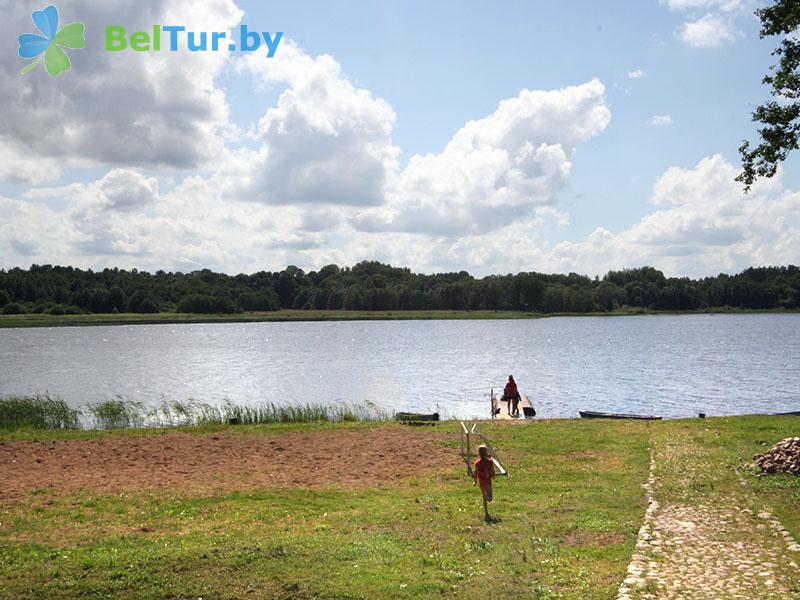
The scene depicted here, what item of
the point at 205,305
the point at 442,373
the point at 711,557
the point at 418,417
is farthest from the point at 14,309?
the point at 711,557

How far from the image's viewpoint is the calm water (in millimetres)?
49719

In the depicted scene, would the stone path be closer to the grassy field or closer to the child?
the grassy field

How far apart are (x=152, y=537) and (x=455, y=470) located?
9.29 metres

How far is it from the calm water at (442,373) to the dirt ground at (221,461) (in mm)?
16995

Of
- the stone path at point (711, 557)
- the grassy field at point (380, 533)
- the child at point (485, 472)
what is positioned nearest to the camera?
the stone path at point (711, 557)

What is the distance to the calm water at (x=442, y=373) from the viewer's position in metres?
49.7

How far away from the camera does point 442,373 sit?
6788cm

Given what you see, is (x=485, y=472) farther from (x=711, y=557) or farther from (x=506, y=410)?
(x=506, y=410)

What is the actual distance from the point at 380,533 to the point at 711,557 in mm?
6161

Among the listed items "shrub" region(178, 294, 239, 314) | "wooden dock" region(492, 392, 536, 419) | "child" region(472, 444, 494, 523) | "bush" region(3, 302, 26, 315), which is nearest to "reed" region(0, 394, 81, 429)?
"wooden dock" region(492, 392, 536, 419)

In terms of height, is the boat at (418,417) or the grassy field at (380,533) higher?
the grassy field at (380,533)

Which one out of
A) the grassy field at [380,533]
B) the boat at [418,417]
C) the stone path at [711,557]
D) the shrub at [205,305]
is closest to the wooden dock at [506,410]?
the boat at [418,417]

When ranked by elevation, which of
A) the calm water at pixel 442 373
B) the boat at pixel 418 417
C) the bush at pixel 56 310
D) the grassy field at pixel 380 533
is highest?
the bush at pixel 56 310

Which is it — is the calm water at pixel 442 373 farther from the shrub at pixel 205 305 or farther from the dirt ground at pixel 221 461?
the shrub at pixel 205 305
